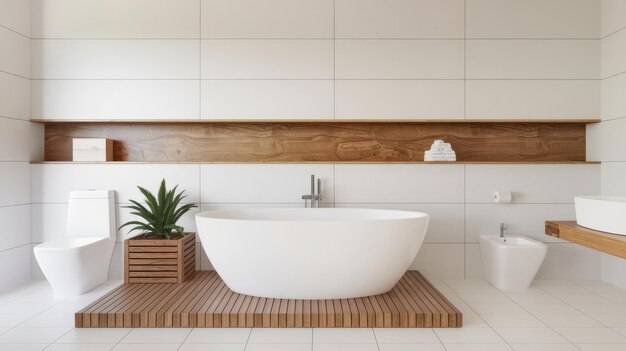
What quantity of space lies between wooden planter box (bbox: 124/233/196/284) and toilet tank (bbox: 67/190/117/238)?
46cm

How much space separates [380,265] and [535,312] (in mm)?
1074

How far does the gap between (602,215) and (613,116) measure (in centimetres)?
195

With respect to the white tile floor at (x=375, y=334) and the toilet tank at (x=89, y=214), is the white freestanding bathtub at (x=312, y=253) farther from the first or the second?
the toilet tank at (x=89, y=214)

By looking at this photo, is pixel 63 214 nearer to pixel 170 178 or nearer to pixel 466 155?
pixel 170 178

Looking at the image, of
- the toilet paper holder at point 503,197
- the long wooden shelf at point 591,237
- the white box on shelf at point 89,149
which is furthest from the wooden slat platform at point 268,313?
the white box on shelf at point 89,149

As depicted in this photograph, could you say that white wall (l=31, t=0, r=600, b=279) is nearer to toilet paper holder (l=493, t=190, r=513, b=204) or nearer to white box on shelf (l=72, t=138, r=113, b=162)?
white box on shelf (l=72, t=138, r=113, b=162)

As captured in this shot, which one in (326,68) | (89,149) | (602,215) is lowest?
(602,215)

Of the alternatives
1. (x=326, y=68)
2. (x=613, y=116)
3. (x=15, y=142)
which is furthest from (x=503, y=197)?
(x=15, y=142)

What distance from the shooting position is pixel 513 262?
3.50 meters

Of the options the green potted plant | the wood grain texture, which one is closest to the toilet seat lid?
the green potted plant

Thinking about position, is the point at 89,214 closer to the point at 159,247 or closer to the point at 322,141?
the point at 159,247

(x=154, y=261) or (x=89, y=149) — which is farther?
(x=89, y=149)

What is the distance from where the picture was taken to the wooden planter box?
3521mm

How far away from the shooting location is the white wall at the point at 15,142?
3627 mm
